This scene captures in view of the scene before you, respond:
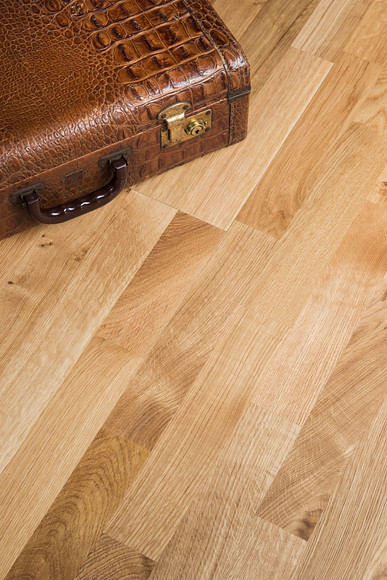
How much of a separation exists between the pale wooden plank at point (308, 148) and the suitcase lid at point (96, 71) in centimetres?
20

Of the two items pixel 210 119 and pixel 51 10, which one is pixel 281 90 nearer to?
pixel 210 119

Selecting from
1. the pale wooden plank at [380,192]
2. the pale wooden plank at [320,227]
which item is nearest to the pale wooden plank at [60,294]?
the pale wooden plank at [320,227]

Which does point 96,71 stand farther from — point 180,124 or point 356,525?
point 356,525

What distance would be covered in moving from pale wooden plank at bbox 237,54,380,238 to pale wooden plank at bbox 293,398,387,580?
16.8 inches

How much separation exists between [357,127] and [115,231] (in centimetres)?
53

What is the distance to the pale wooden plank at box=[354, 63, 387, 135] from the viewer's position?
1.29 meters

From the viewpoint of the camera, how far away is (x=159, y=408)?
1056mm

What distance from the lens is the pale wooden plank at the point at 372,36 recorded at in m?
1.36

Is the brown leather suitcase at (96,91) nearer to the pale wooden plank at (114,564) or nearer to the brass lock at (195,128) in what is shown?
the brass lock at (195,128)

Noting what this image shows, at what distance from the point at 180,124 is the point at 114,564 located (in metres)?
0.73

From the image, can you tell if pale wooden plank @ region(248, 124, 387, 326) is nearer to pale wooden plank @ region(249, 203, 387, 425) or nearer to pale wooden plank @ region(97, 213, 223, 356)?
pale wooden plank @ region(249, 203, 387, 425)

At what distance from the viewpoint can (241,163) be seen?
1.25 meters

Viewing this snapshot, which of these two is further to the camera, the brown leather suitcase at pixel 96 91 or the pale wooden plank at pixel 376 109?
the pale wooden plank at pixel 376 109

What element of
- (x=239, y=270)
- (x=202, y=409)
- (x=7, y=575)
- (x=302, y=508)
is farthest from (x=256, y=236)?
(x=7, y=575)
